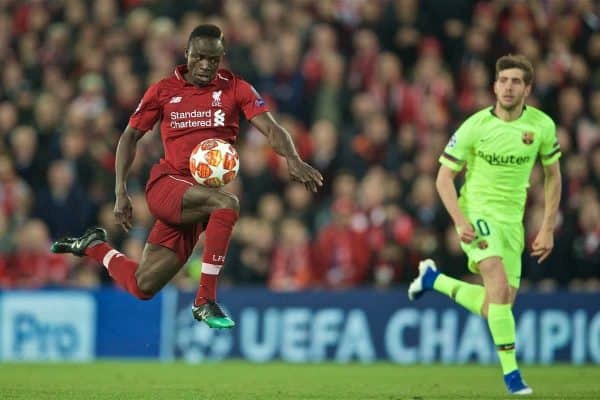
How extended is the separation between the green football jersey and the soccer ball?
1792 mm

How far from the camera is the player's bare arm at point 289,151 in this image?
9.59 m

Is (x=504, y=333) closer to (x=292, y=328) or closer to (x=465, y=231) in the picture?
(x=465, y=231)

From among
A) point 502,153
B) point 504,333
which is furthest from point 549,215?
point 504,333

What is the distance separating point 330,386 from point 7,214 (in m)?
6.54

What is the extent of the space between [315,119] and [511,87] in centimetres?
727

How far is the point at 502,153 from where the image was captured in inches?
420

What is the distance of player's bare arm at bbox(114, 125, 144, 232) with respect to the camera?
10.3 m

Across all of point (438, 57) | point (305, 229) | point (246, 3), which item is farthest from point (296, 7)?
point (305, 229)

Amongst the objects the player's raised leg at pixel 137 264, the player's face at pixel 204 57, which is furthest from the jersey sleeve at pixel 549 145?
the player's raised leg at pixel 137 264

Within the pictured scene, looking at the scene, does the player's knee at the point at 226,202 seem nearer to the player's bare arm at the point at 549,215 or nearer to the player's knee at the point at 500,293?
the player's knee at the point at 500,293

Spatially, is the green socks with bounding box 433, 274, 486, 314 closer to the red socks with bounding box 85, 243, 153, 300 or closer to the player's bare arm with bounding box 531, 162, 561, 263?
the player's bare arm with bounding box 531, 162, 561, 263

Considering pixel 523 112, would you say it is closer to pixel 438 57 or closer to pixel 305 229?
pixel 305 229

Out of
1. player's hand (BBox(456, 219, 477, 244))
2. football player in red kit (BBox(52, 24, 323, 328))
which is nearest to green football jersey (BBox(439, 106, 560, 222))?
player's hand (BBox(456, 219, 477, 244))

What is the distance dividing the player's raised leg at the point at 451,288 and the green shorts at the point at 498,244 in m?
0.46
